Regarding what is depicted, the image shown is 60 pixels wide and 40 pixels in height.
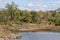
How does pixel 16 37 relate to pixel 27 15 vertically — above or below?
above

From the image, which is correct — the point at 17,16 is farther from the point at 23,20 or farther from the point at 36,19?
the point at 36,19

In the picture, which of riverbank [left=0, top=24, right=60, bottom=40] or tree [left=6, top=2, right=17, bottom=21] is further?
tree [left=6, top=2, right=17, bottom=21]

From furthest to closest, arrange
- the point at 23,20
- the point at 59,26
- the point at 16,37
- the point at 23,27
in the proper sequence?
the point at 23,20 < the point at 59,26 < the point at 23,27 < the point at 16,37

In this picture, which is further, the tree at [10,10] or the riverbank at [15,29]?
the tree at [10,10]

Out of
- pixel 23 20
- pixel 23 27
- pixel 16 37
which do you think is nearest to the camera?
pixel 16 37

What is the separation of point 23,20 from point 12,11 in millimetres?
7996

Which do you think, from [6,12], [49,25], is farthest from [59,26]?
[6,12]

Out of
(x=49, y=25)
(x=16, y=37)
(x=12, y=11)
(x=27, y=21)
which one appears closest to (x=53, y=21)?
(x=49, y=25)

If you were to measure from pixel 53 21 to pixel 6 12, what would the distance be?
23.1 m

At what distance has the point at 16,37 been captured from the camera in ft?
185

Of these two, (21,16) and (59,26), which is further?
(21,16)

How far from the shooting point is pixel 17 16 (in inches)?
4756

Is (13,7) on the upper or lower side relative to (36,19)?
upper

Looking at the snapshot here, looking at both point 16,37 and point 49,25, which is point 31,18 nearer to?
point 49,25
